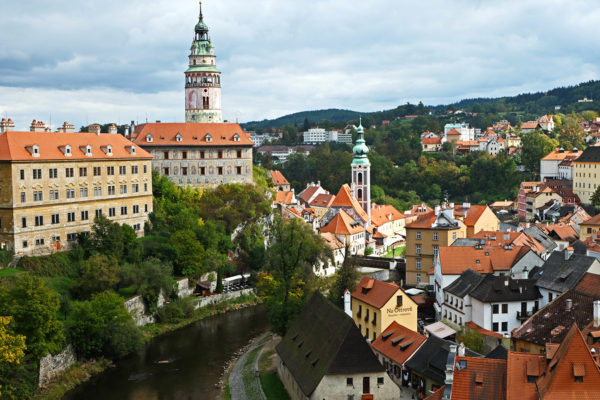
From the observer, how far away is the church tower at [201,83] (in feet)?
260

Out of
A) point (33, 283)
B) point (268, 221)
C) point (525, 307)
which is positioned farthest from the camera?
point (268, 221)

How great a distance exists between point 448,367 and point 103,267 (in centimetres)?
2875

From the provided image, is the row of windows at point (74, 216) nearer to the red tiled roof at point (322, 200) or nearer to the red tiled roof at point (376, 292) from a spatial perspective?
the red tiled roof at point (376, 292)

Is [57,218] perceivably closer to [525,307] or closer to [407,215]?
[525,307]

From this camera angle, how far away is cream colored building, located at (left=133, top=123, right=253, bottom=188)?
228 ft

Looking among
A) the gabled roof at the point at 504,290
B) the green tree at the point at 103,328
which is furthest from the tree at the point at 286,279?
the gabled roof at the point at 504,290

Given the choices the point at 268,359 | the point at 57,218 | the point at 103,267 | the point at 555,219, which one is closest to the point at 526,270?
the point at 268,359

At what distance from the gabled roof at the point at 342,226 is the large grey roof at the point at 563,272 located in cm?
3499

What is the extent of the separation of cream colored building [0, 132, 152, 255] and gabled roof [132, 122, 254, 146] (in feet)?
32.3

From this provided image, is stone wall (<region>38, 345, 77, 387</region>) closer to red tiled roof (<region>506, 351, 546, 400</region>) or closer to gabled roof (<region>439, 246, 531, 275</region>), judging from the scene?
gabled roof (<region>439, 246, 531, 275</region>)

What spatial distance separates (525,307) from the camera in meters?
41.0

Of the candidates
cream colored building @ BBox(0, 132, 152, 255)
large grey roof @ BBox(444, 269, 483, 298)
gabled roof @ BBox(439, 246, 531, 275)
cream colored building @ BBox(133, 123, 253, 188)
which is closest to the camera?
large grey roof @ BBox(444, 269, 483, 298)

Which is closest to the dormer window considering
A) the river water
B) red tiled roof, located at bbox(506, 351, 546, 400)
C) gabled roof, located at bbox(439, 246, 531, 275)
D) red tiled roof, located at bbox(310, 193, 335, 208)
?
the river water

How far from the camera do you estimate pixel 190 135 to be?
70500 millimetres
